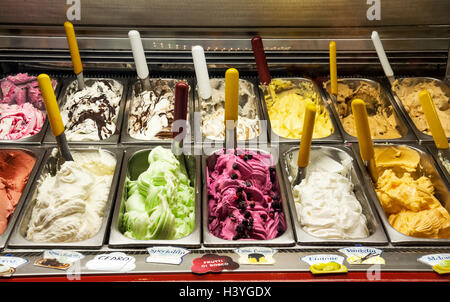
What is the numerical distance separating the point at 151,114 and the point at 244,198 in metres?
0.85

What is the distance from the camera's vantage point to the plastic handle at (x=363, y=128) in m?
1.93

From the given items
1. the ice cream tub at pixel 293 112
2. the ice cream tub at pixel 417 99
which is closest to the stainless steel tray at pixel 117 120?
the ice cream tub at pixel 293 112

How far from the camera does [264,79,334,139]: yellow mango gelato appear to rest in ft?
8.53

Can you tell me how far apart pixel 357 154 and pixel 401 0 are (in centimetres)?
103

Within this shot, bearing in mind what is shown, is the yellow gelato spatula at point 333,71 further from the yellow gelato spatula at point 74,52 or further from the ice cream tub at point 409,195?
the yellow gelato spatula at point 74,52

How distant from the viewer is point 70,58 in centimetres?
273

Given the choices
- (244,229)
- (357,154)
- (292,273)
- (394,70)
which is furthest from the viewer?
(394,70)

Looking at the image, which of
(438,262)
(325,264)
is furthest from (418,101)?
(325,264)

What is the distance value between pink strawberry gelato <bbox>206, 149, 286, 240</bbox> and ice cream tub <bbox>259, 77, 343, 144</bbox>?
0.82 feet

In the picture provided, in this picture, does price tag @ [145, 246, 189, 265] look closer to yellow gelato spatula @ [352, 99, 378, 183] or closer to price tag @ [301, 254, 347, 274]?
price tag @ [301, 254, 347, 274]

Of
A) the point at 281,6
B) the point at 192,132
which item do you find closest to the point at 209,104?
the point at 192,132

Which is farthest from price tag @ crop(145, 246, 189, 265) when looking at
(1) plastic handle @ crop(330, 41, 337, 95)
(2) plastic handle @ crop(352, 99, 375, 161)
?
(1) plastic handle @ crop(330, 41, 337, 95)

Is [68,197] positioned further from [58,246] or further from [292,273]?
[292,273]

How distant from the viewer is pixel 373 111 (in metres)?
2.84
